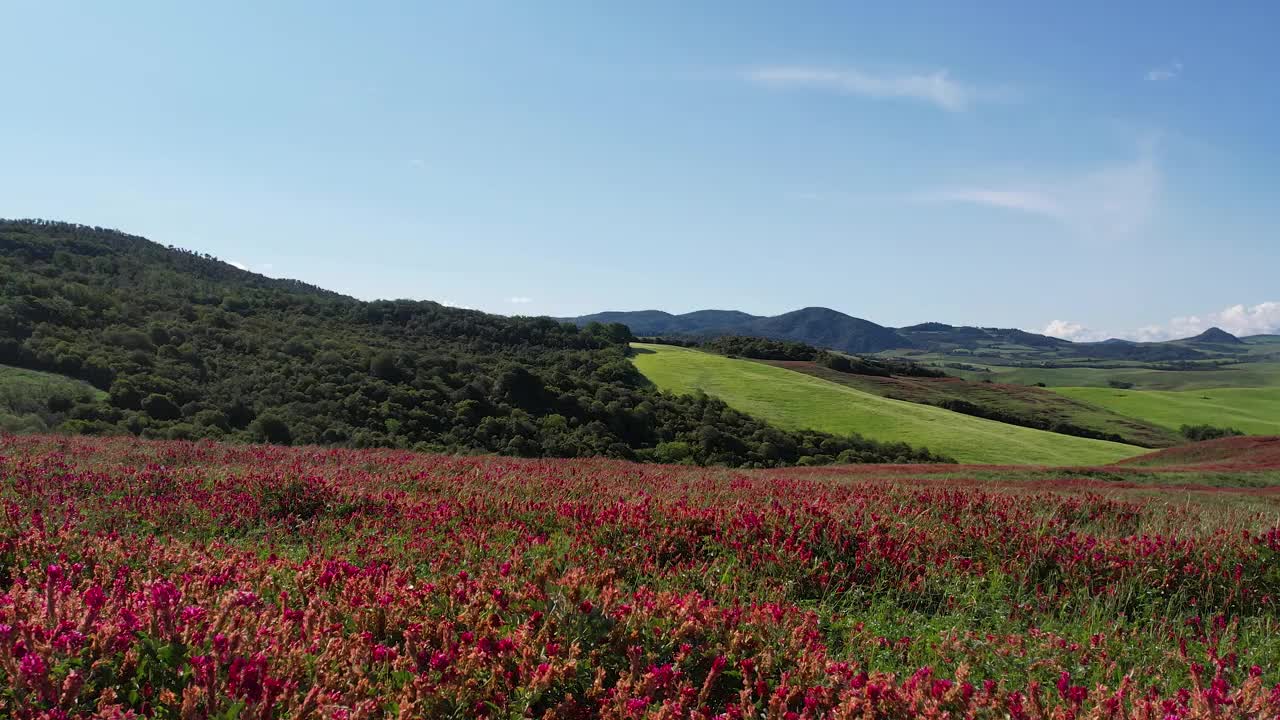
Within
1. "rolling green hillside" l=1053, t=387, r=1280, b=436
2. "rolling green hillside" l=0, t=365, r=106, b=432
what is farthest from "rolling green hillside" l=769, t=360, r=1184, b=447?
"rolling green hillside" l=0, t=365, r=106, b=432

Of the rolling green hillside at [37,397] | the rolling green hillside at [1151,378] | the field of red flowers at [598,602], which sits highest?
the field of red flowers at [598,602]

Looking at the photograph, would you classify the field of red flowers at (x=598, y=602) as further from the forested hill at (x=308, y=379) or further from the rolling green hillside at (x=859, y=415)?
the rolling green hillside at (x=859, y=415)

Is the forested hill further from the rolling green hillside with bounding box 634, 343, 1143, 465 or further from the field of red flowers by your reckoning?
the field of red flowers

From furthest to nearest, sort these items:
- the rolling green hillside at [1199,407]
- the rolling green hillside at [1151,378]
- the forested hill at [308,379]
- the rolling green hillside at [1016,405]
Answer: the rolling green hillside at [1151,378] → the rolling green hillside at [1199,407] → the rolling green hillside at [1016,405] → the forested hill at [308,379]

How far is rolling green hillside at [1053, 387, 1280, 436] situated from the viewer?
73.1 meters

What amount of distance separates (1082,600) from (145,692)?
671 cm

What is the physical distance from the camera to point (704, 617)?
13.4 feet

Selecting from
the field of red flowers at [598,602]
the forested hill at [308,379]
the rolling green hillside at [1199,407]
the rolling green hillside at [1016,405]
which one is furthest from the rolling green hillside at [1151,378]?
the field of red flowers at [598,602]

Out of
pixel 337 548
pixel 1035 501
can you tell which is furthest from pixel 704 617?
pixel 1035 501

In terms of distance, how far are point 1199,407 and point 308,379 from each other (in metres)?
91.8

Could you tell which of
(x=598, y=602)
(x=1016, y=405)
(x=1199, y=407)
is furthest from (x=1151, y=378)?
(x=598, y=602)

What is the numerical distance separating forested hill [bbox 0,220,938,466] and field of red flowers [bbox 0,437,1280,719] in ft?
91.2

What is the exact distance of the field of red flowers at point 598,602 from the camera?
3.04m

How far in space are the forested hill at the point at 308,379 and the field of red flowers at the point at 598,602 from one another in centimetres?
2781
